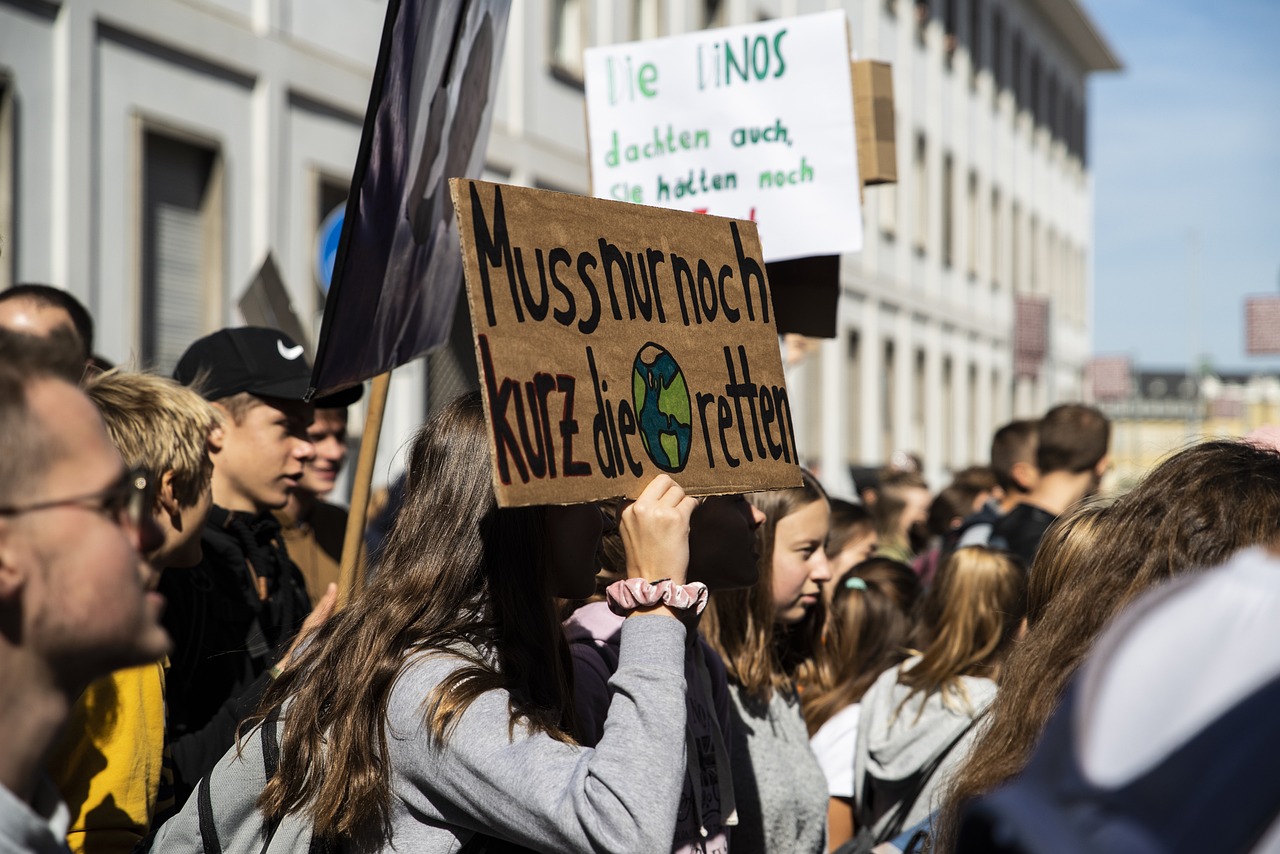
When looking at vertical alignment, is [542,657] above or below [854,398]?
below

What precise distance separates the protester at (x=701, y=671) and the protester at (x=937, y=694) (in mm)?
922

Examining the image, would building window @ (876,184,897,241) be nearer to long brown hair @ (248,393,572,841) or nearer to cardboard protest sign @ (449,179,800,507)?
cardboard protest sign @ (449,179,800,507)

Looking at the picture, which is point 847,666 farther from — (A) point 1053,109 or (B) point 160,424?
(A) point 1053,109

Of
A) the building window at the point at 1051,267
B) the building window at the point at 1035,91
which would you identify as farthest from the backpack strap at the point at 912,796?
the building window at the point at 1051,267

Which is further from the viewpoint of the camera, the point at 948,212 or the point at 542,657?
the point at 948,212

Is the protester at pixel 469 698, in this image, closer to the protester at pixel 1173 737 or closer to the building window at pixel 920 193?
the protester at pixel 1173 737

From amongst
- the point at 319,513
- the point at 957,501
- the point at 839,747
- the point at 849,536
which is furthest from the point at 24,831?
the point at 957,501

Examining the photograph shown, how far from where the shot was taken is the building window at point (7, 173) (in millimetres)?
8352

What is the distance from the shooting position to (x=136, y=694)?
264 centimetres

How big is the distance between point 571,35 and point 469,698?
13906 mm

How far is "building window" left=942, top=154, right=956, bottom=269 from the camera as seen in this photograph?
97.2 ft

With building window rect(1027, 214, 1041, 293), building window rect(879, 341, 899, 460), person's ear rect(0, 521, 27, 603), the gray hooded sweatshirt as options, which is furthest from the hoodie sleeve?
building window rect(1027, 214, 1041, 293)

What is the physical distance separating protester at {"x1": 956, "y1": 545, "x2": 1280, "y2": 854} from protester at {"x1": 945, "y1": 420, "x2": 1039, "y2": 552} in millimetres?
5593

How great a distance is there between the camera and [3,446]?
139 centimetres
